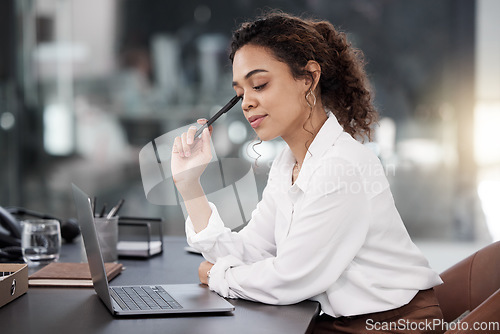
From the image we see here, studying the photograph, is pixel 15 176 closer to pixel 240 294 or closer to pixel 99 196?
pixel 99 196

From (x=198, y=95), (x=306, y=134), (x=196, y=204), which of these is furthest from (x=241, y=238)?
(x=198, y=95)

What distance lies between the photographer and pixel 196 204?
1.46 m

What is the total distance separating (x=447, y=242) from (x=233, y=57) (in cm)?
245

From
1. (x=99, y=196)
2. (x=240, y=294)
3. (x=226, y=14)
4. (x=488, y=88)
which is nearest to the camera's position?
(x=240, y=294)

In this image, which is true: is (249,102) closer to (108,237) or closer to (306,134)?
(306,134)

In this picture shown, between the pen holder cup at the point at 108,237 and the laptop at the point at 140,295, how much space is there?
312 mm

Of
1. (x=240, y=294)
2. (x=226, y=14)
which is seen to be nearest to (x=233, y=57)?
(x=240, y=294)

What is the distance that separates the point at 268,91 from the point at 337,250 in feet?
1.43

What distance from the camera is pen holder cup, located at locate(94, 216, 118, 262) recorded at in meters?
1.57

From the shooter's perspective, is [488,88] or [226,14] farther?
[226,14]

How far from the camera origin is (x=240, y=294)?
3.96 feet

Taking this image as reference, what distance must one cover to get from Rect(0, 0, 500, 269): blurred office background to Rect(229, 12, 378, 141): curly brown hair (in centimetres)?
152

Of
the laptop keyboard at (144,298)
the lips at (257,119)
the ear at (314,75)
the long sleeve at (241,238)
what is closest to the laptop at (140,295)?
the laptop keyboard at (144,298)

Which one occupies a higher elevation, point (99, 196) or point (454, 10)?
point (454, 10)
